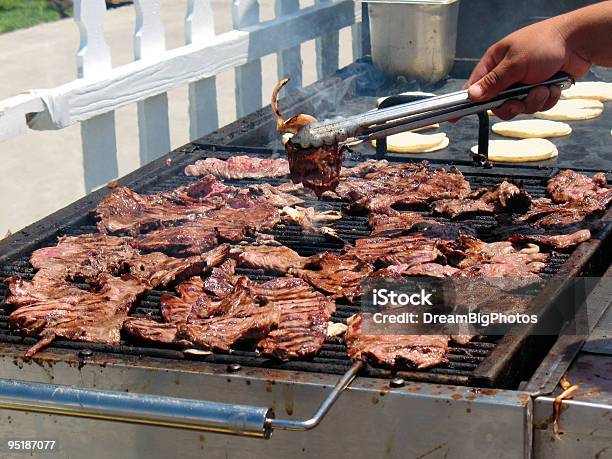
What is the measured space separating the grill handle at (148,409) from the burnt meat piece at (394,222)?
170 centimetres

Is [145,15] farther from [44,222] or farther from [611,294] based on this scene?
[611,294]

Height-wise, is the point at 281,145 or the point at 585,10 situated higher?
the point at 585,10

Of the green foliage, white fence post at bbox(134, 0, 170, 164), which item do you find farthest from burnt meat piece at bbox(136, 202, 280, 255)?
the green foliage

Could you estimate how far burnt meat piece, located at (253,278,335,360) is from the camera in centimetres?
301

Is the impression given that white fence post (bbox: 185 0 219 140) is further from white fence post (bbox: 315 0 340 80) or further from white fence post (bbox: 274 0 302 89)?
white fence post (bbox: 315 0 340 80)

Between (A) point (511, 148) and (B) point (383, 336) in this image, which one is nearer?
(B) point (383, 336)

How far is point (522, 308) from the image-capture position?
322cm

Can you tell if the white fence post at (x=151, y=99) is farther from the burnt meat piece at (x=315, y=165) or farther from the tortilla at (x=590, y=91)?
the tortilla at (x=590, y=91)

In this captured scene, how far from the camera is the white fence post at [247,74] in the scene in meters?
7.20

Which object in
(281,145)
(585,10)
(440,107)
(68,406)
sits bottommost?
(281,145)

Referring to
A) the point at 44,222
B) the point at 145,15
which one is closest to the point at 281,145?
the point at 145,15

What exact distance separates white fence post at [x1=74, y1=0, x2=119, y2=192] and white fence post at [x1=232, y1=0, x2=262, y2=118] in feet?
4.80

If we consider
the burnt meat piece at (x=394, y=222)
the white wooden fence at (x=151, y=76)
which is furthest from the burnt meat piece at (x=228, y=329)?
the white wooden fence at (x=151, y=76)

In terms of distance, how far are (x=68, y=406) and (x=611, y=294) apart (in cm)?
203
